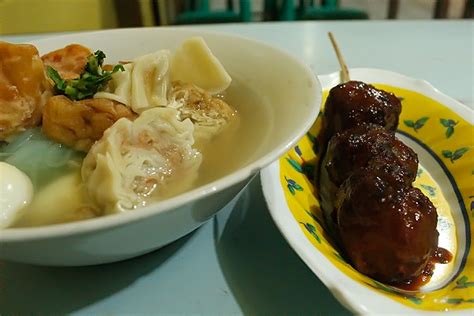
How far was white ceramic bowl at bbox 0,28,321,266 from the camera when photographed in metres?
0.61

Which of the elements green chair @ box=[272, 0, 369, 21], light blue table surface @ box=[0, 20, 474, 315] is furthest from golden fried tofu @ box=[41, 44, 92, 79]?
green chair @ box=[272, 0, 369, 21]

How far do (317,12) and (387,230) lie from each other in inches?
71.0

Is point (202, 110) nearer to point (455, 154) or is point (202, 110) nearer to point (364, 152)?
point (364, 152)

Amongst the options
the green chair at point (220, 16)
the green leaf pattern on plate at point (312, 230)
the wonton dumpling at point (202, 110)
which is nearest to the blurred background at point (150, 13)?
the green chair at point (220, 16)

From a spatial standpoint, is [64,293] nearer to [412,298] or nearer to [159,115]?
[159,115]

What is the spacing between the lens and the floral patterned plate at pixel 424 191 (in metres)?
0.74

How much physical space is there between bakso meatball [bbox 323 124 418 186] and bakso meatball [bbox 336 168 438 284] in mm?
89

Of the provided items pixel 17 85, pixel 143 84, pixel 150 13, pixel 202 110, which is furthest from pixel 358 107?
pixel 150 13

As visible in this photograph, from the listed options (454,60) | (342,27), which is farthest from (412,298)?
(342,27)

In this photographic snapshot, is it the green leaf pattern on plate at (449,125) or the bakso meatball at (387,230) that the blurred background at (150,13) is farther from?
the bakso meatball at (387,230)

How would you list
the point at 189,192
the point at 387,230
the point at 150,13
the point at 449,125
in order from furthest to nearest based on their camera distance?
the point at 150,13 → the point at 449,125 → the point at 387,230 → the point at 189,192

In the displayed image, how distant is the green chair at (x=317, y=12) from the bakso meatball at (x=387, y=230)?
1.68 metres

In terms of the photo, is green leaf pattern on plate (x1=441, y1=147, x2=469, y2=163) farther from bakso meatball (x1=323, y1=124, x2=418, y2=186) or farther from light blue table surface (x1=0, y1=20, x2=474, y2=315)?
light blue table surface (x1=0, y1=20, x2=474, y2=315)

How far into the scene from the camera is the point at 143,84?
101 cm
